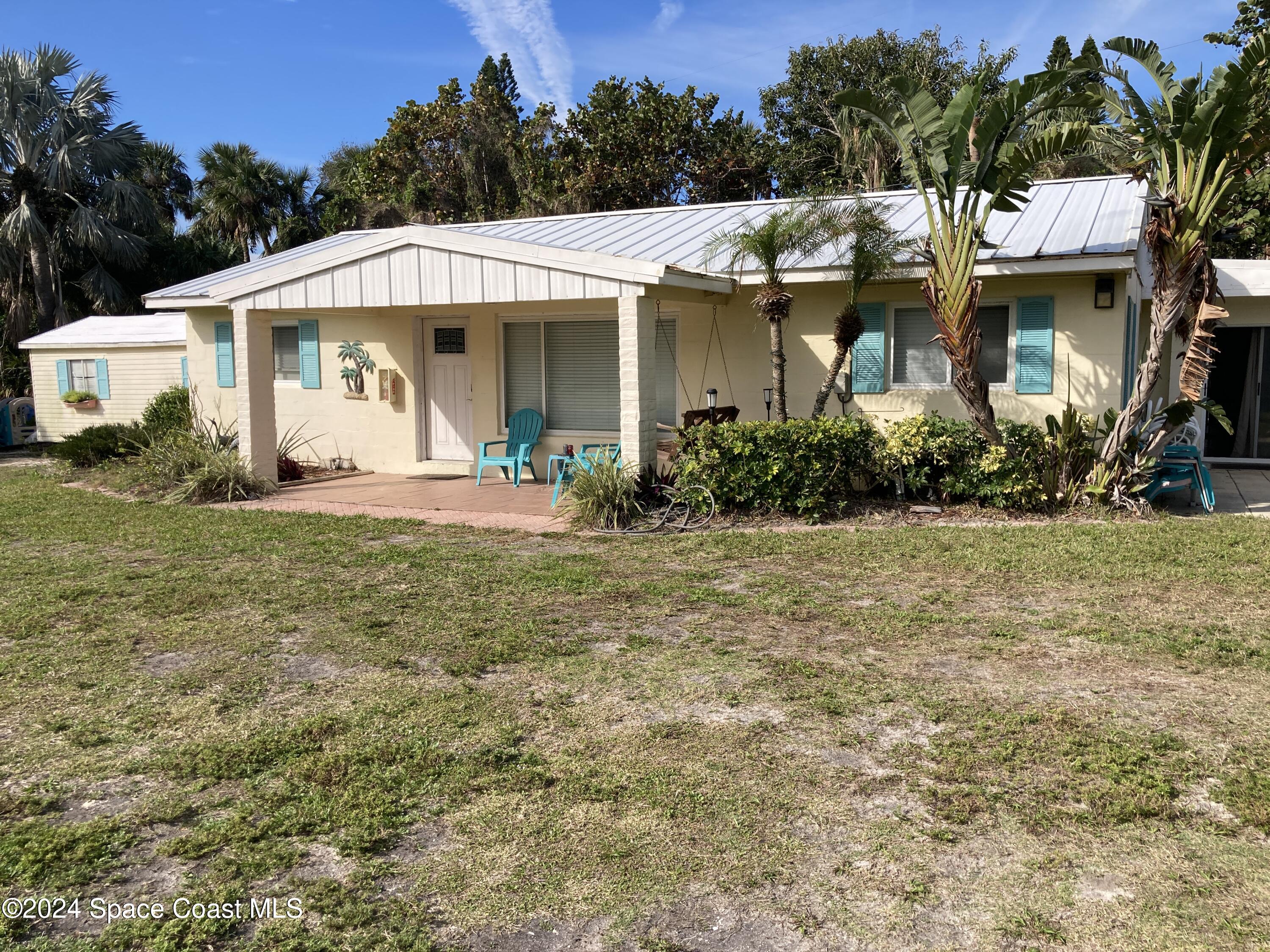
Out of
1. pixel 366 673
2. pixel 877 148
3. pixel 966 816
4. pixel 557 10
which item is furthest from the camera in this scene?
pixel 557 10

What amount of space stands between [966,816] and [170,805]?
307 cm

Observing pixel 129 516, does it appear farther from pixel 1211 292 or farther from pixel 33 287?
pixel 33 287

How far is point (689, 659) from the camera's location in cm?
568

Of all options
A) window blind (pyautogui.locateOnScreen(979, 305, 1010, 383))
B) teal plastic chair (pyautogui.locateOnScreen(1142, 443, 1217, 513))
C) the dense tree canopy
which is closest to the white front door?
window blind (pyautogui.locateOnScreen(979, 305, 1010, 383))

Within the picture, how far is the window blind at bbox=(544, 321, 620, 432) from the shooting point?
42.9 feet

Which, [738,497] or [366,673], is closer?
[366,673]

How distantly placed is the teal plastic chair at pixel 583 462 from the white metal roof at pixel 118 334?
1151 centimetres

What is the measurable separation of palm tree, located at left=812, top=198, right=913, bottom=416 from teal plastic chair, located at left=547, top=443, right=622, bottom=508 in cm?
226

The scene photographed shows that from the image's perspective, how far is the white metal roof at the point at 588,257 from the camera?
1009cm

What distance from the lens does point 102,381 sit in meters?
20.6

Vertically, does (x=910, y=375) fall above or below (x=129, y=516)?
above

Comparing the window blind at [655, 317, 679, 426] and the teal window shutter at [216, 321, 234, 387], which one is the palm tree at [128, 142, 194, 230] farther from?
the window blind at [655, 317, 679, 426]

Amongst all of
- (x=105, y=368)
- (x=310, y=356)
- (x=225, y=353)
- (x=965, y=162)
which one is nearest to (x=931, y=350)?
(x=965, y=162)

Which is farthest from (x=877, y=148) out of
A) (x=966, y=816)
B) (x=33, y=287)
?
(x=33, y=287)
